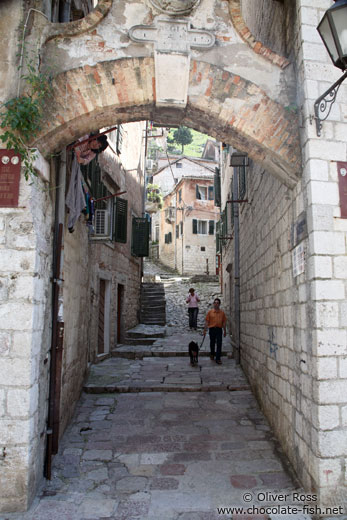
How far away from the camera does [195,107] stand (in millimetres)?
4230

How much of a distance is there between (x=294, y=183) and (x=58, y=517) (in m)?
4.12

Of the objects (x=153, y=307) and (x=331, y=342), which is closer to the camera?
(x=331, y=342)

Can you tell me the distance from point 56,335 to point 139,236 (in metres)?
9.42

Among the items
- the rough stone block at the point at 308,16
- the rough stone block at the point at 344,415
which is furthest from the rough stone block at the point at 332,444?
the rough stone block at the point at 308,16

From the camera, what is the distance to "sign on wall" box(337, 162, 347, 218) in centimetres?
383

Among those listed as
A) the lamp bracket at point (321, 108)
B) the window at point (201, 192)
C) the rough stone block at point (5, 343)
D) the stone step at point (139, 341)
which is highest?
the window at point (201, 192)

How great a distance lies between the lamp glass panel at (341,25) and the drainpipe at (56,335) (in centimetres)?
317

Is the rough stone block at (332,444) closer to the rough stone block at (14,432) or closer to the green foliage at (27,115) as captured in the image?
the rough stone block at (14,432)

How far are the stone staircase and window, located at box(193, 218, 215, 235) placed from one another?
38.0 ft

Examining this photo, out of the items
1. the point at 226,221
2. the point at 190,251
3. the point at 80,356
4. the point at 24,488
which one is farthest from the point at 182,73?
the point at 190,251

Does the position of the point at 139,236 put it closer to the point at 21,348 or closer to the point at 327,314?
the point at 21,348

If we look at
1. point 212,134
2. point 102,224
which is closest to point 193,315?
point 102,224

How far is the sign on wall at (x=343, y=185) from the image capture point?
12.6 ft

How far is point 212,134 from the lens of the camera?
15.2 feet
